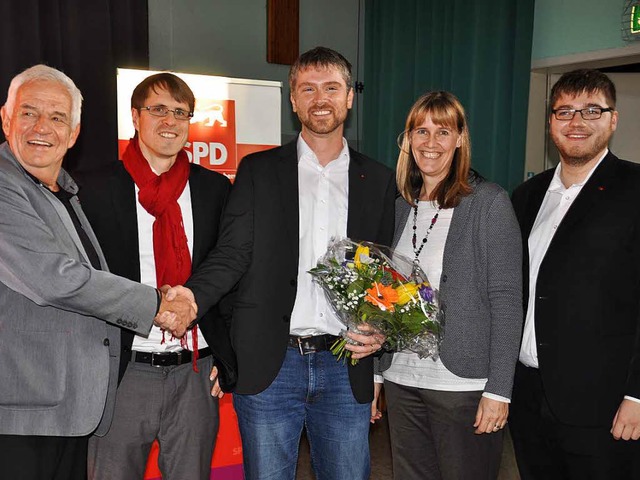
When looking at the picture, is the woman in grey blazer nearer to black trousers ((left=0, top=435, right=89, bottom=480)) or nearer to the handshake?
the handshake

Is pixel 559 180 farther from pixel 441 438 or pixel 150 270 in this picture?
pixel 150 270

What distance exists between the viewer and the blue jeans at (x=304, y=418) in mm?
2240

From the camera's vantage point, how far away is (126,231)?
229 cm

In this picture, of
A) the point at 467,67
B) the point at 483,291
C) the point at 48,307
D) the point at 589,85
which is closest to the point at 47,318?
the point at 48,307

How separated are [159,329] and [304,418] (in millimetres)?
628

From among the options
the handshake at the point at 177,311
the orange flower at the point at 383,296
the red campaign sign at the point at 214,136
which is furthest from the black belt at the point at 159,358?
the red campaign sign at the point at 214,136

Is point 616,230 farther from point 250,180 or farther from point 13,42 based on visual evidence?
point 13,42

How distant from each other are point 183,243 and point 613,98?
1685 millimetres

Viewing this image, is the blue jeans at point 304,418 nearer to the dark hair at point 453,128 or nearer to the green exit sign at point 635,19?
the dark hair at point 453,128

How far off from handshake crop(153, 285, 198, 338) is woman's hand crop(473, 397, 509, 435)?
1.03 m

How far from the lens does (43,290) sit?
1.82 meters

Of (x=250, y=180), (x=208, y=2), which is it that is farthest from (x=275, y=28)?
(x=250, y=180)

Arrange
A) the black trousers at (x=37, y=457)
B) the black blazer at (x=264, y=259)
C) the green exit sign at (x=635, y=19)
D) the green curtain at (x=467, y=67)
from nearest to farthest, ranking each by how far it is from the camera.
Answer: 1. the black trousers at (x=37, y=457)
2. the black blazer at (x=264, y=259)
3. the green exit sign at (x=635, y=19)
4. the green curtain at (x=467, y=67)

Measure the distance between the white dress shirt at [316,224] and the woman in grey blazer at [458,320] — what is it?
28cm
